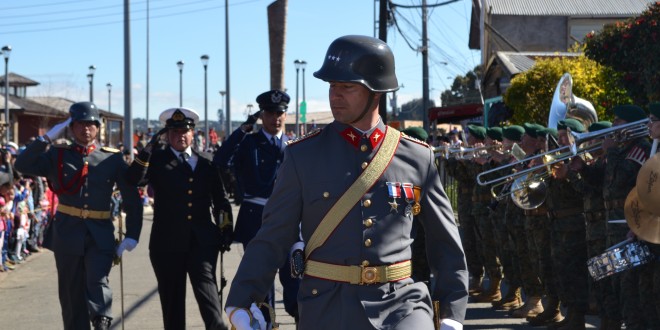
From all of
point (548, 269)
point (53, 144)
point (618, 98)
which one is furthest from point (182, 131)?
point (618, 98)

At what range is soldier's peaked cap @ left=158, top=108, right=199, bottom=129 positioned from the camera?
8.37 metres

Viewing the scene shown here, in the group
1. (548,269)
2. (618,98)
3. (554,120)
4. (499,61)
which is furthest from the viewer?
(499,61)

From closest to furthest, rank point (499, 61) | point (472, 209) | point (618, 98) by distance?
point (472, 209), point (618, 98), point (499, 61)

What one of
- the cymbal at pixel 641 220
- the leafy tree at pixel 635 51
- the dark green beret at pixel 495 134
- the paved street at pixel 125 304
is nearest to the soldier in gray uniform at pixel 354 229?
the cymbal at pixel 641 220

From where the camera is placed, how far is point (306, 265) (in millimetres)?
4547

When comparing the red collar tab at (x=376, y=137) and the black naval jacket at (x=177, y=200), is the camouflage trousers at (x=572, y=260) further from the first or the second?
the red collar tab at (x=376, y=137)

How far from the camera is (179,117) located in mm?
8375

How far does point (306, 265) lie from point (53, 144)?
464cm

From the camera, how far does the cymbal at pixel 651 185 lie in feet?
21.7

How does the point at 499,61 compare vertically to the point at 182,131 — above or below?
above

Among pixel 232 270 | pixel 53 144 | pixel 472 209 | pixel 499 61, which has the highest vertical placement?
pixel 499 61

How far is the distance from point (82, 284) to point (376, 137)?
14.5ft

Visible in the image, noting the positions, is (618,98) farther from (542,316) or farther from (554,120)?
(542,316)

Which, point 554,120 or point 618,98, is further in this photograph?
point 618,98
